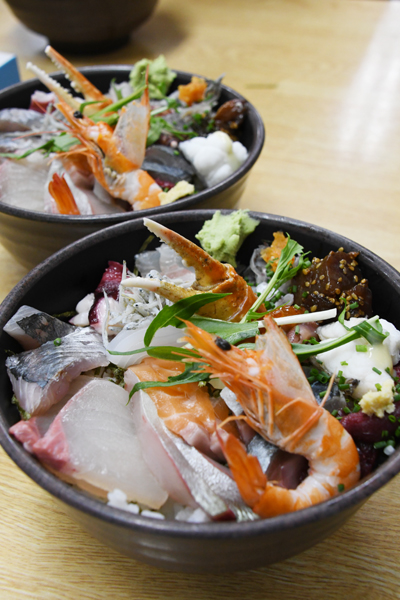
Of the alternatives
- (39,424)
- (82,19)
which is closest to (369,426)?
(39,424)

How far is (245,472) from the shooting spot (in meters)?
0.80

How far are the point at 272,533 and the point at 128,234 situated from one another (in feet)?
2.57

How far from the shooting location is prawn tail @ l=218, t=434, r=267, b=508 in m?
0.80

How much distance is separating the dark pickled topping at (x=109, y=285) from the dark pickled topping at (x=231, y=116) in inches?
30.8

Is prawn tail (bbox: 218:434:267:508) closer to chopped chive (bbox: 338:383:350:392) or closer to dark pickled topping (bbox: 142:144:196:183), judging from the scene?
chopped chive (bbox: 338:383:350:392)

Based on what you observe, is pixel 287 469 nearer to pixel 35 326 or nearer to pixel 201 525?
pixel 201 525

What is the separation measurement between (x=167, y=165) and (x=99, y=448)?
999mm

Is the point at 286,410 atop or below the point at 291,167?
atop

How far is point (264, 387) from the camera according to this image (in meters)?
0.88

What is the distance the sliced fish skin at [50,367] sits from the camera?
3.20ft

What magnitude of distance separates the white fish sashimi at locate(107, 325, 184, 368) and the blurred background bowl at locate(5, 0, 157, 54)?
6.61 feet

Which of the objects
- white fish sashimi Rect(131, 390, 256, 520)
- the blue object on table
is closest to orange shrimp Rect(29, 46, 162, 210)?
the blue object on table

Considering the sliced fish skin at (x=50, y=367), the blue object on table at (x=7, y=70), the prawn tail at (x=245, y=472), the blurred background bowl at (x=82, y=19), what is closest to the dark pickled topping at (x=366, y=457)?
the prawn tail at (x=245, y=472)

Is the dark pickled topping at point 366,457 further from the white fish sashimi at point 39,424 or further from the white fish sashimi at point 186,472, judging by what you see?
the white fish sashimi at point 39,424
